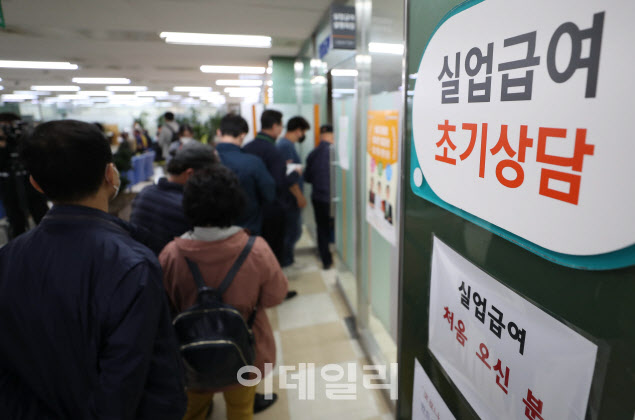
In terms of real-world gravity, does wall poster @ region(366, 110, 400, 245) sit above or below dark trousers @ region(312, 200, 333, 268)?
above

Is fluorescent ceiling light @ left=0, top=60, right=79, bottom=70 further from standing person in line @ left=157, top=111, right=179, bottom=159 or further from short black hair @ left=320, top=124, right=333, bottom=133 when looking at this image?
short black hair @ left=320, top=124, right=333, bottom=133

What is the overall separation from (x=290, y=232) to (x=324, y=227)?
0.38 metres

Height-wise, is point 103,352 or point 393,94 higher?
A: point 393,94

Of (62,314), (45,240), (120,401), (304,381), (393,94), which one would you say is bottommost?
(304,381)

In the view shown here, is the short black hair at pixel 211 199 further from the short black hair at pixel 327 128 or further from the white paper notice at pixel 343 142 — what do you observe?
the short black hair at pixel 327 128

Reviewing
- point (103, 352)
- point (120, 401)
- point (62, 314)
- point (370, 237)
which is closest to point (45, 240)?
point (62, 314)

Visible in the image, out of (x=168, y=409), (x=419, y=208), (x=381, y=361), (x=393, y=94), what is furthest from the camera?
(x=381, y=361)

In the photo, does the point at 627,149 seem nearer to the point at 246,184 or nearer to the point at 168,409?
the point at 168,409

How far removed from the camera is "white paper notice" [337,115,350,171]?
2.91 metres

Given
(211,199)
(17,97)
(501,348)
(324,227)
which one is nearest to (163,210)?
(211,199)

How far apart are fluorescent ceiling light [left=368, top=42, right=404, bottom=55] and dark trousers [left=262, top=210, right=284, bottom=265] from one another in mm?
1745

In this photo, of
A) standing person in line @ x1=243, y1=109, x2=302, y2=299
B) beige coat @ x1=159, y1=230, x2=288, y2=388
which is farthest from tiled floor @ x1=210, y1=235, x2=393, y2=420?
beige coat @ x1=159, y1=230, x2=288, y2=388

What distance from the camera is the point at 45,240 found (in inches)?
37.3

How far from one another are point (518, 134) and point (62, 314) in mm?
1208
